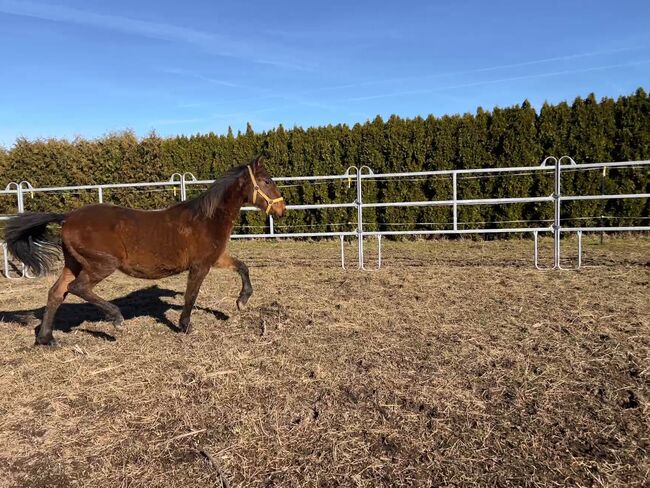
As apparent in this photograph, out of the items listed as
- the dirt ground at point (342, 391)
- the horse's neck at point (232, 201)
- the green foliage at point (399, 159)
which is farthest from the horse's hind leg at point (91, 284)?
the green foliage at point (399, 159)

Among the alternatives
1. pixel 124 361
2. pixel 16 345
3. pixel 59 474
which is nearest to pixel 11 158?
pixel 16 345

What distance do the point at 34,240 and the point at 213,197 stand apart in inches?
75.1

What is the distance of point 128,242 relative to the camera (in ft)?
15.4

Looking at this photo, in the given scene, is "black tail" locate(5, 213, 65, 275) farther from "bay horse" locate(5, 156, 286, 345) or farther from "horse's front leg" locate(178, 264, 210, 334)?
"horse's front leg" locate(178, 264, 210, 334)

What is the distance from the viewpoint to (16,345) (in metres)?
4.94

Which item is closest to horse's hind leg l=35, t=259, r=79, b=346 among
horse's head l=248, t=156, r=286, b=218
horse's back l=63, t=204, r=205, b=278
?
horse's back l=63, t=204, r=205, b=278

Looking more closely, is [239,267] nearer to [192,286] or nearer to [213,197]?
[192,286]

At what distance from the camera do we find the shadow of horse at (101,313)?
5.66m

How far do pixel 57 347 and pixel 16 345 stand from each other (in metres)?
0.55

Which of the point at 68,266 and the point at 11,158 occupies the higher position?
the point at 11,158

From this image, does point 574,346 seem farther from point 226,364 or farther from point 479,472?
point 226,364

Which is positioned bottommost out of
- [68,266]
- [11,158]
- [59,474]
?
[59,474]

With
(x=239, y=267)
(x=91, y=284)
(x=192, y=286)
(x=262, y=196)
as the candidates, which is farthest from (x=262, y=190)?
(x=91, y=284)

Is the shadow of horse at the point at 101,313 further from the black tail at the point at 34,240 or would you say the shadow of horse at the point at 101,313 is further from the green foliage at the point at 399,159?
the green foliage at the point at 399,159
